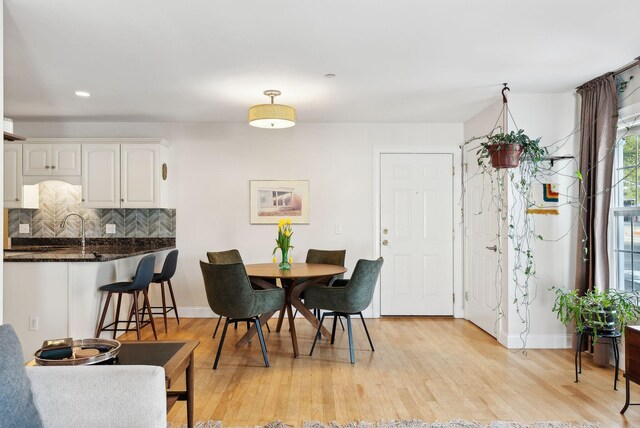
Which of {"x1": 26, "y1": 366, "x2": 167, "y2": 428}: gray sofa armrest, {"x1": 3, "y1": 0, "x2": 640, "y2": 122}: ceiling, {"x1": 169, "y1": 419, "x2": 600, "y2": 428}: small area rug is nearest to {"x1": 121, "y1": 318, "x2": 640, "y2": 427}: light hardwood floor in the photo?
{"x1": 169, "y1": 419, "x2": 600, "y2": 428}: small area rug

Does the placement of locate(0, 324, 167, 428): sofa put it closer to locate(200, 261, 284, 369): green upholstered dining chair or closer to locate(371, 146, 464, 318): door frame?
locate(200, 261, 284, 369): green upholstered dining chair

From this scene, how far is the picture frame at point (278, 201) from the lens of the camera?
543 cm

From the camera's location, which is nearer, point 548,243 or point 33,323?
point 33,323

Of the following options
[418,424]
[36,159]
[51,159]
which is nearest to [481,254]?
[418,424]

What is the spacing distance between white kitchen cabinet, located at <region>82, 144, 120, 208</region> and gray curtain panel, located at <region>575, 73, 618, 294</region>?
4.76 m

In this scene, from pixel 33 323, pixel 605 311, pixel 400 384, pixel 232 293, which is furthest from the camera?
pixel 33 323

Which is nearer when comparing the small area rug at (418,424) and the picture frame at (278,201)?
the small area rug at (418,424)

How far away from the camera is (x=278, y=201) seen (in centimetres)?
543

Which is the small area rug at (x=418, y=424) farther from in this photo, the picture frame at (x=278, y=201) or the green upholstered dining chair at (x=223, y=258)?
the picture frame at (x=278, y=201)

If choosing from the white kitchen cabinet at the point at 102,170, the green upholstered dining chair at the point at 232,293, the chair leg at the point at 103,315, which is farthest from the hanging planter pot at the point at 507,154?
the white kitchen cabinet at the point at 102,170

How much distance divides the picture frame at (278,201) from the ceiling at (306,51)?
1.06 meters

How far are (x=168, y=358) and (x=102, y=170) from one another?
12.5 feet

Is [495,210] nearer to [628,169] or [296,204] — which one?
[628,169]

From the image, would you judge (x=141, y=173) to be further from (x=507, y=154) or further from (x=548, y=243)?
(x=548, y=243)
